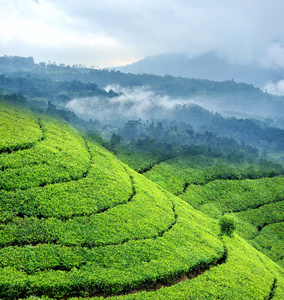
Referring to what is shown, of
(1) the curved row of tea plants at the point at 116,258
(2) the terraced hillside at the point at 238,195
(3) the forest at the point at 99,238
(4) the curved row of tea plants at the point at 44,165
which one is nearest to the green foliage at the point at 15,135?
(3) the forest at the point at 99,238

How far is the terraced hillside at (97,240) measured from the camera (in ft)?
46.4

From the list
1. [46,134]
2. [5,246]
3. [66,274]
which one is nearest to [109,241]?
[66,274]

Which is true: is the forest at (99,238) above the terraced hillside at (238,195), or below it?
above

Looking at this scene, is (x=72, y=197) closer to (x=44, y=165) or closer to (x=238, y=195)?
(x=44, y=165)

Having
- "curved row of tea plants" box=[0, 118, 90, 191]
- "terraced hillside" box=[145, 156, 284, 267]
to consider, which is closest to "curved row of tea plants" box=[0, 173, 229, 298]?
"curved row of tea plants" box=[0, 118, 90, 191]

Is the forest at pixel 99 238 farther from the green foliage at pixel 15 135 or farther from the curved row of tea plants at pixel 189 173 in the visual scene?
the curved row of tea plants at pixel 189 173

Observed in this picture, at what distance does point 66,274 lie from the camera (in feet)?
46.0

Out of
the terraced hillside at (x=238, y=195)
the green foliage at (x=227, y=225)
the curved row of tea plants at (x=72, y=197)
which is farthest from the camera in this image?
the terraced hillside at (x=238, y=195)

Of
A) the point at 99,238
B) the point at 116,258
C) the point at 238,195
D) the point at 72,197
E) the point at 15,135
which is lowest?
the point at 238,195

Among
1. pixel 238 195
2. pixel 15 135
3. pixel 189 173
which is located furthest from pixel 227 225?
pixel 189 173

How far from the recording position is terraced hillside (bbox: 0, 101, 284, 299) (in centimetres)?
1416

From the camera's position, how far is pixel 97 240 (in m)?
16.5

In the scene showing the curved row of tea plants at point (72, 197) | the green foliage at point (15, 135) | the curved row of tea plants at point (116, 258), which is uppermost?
the green foliage at point (15, 135)

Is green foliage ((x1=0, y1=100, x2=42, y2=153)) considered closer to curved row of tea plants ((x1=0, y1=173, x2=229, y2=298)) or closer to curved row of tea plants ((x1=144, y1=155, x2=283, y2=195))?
curved row of tea plants ((x1=0, y1=173, x2=229, y2=298))
